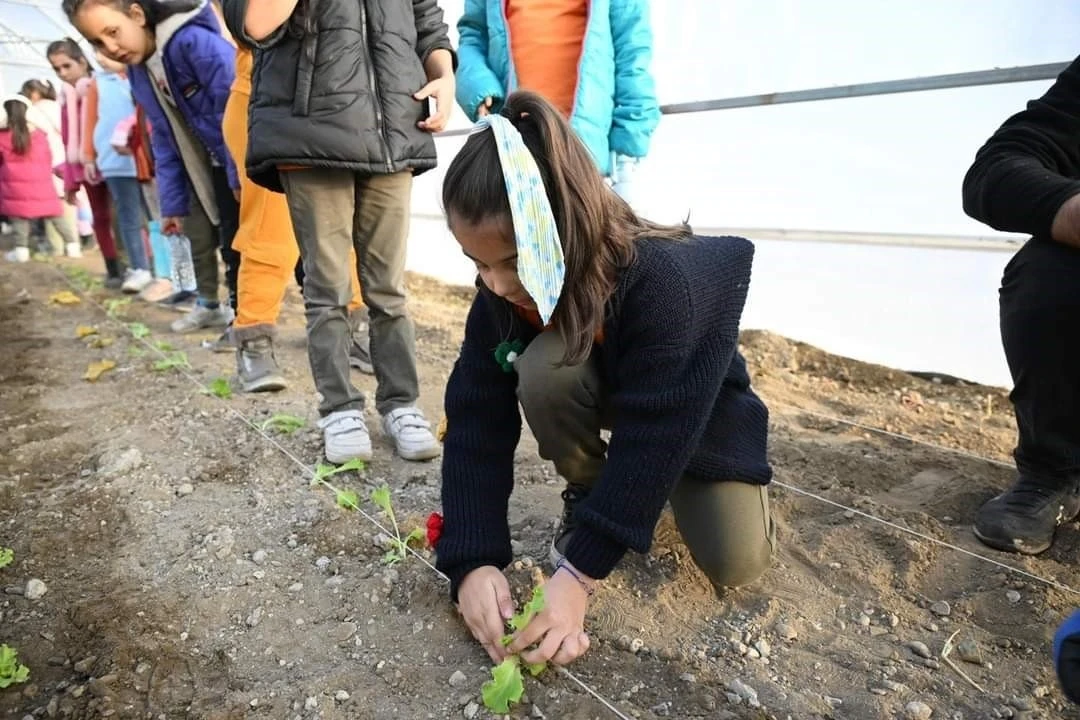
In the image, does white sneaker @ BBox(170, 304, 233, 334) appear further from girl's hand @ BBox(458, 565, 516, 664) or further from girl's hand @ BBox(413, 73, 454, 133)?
girl's hand @ BBox(458, 565, 516, 664)

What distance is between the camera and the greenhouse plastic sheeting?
13.8m

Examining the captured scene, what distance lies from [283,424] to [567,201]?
153 cm

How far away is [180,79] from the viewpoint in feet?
8.89

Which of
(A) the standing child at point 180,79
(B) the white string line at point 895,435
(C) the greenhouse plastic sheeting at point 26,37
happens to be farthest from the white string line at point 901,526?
(C) the greenhouse plastic sheeting at point 26,37

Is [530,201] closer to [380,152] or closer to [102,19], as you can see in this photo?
[380,152]

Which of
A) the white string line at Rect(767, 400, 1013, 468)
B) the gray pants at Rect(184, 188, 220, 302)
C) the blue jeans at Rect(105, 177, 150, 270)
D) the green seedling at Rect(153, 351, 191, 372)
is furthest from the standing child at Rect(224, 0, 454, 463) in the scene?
the blue jeans at Rect(105, 177, 150, 270)

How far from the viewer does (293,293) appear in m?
5.09

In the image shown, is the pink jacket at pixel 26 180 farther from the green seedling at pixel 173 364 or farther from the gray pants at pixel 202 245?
the green seedling at pixel 173 364

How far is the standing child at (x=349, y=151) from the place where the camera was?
6.01 ft

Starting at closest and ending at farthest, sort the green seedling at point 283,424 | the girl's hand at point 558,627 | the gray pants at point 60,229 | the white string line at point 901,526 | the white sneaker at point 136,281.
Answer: the girl's hand at point 558,627, the white string line at point 901,526, the green seedling at point 283,424, the white sneaker at point 136,281, the gray pants at point 60,229

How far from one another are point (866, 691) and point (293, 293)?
182 inches

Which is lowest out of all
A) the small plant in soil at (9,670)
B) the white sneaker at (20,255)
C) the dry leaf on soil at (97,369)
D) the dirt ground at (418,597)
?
the white sneaker at (20,255)

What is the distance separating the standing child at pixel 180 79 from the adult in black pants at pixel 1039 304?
250 cm

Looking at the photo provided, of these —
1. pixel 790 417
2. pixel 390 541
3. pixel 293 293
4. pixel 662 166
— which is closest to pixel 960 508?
pixel 790 417
